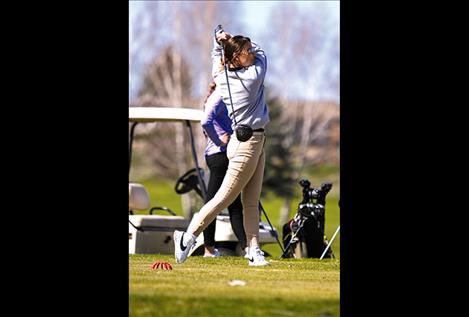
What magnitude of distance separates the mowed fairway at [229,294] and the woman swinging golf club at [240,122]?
64 centimetres

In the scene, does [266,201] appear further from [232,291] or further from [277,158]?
[232,291]

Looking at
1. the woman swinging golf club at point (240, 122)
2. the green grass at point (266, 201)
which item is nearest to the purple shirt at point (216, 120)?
the woman swinging golf club at point (240, 122)

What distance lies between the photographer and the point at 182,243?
25.0 ft

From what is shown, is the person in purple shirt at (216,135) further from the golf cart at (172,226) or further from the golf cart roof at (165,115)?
the golf cart roof at (165,115)

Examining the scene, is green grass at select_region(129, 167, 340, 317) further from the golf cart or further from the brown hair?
the golf cart

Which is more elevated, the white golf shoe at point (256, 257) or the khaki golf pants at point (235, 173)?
the khaki golf pants at point (235, 173)

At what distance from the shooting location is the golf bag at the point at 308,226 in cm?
930

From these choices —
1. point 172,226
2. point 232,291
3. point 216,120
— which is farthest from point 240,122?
point 172,226

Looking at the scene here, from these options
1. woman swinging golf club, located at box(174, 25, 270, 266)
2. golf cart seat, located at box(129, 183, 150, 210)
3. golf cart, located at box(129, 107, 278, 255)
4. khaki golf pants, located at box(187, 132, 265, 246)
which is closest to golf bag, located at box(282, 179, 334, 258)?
Result: golf cart, located at box(129, 107, 278, 255)
